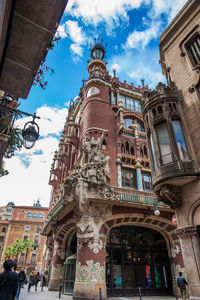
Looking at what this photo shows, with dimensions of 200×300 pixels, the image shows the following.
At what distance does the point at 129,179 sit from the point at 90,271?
9.20m

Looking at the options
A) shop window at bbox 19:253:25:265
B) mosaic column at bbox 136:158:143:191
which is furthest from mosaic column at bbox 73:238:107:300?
shop window at bbox 19:253:25:265

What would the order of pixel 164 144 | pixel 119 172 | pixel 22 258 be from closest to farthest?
pixel 164 144 → pixel 119 172 → pixel 22 258

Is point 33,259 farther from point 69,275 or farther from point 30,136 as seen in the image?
point 30,136

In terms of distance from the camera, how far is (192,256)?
857 cm

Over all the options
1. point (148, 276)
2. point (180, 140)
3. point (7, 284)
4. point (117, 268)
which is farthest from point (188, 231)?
point (148, 276)

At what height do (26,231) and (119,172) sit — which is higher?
(26,231)

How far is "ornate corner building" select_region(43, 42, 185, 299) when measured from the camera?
15391 mm

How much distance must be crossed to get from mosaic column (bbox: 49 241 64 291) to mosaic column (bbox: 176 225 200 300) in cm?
1595

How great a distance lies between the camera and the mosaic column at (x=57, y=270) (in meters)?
20.2

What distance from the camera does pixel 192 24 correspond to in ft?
41.5

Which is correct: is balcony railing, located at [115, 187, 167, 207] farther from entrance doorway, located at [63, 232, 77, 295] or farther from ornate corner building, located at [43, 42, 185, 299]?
entrance doorway, located at [63, 232, 77, 295]

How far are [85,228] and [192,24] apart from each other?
1531 cm

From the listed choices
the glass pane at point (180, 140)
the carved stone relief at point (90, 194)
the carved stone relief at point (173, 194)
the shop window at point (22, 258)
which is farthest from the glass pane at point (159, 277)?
the shop window at point (22, 258)

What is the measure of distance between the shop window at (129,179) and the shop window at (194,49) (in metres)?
11.9
